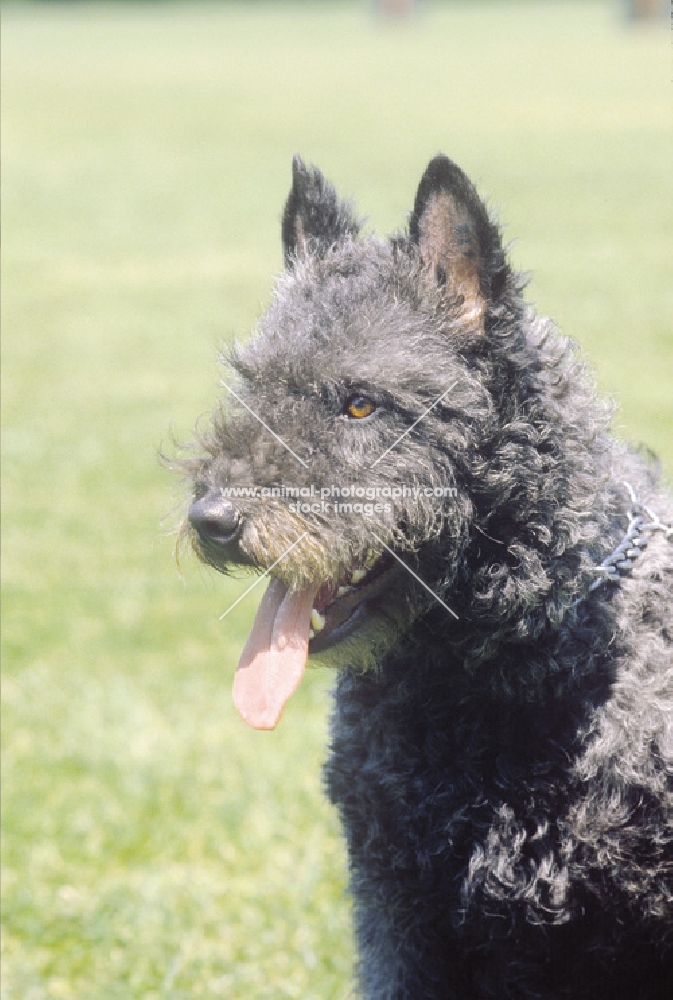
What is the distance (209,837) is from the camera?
491cm

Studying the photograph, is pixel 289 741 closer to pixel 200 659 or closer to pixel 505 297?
pixel 200 659

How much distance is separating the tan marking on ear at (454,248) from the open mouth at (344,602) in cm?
67

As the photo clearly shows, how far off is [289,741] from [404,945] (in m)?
2.39

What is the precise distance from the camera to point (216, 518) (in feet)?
9.37

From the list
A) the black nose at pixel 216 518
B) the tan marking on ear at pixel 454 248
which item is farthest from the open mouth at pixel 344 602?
the tan marking on ear at pixel 454 248

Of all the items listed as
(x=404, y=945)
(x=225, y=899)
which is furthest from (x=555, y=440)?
(x=225, y=899)

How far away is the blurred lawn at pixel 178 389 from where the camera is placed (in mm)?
4457

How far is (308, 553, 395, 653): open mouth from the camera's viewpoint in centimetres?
297

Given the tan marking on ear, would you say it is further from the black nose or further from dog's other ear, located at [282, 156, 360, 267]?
the black nose

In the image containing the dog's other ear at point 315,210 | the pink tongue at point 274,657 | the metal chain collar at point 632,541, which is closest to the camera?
the pink tongue at point 274,657

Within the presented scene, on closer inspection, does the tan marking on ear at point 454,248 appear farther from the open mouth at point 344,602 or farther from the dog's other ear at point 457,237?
the open mouth at point 344,602

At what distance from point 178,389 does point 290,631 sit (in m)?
9.49

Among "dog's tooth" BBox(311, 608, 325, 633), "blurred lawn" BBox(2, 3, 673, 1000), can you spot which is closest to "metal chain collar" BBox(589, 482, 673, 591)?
"blurred lawn" BBox(2, 3, 673, 1000)

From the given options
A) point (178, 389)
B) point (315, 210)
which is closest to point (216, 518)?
point (315, 210)
